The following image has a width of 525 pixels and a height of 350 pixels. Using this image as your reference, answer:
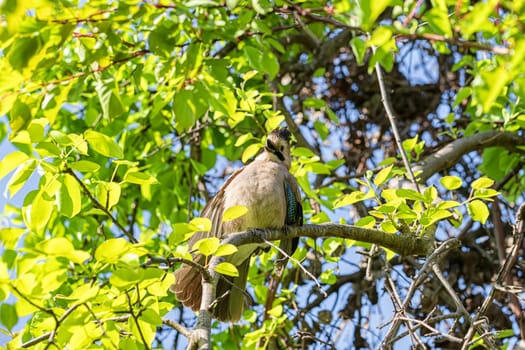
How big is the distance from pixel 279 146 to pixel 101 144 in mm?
1937

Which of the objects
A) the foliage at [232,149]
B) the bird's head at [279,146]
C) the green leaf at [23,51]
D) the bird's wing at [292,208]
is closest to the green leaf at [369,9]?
the foliage at [232,149]

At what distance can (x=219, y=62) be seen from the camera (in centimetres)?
318

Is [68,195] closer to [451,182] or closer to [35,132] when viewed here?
[35,132]

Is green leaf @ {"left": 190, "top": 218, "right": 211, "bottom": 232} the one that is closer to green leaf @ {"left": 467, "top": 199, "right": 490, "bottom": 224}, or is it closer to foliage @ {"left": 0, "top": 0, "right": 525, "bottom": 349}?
foliage @ {"left": 0, "top": 0, "right": 525, "bottom": 349}

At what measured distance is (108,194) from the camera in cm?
298

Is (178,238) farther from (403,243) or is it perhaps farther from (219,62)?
(403,243)

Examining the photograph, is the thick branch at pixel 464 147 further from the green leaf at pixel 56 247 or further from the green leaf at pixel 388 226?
the green leaf at pixel 56 247

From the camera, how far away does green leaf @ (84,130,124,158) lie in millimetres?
2857

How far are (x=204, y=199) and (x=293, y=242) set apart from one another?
1.28 meters

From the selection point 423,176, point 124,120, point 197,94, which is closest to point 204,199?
point 124,120

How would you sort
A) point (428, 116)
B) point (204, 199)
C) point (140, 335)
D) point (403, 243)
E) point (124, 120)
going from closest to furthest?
point (140, 335), point (403, 243), point (124, 120), point (204, 199), point (428, 116)

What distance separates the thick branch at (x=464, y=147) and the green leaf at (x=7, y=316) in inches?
109

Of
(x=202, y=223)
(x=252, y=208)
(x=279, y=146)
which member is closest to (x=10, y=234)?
(x=202, y=223)

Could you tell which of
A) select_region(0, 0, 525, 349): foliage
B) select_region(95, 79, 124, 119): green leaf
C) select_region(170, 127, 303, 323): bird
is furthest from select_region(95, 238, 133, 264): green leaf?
select_region(170, 127, 303, 323): bird
